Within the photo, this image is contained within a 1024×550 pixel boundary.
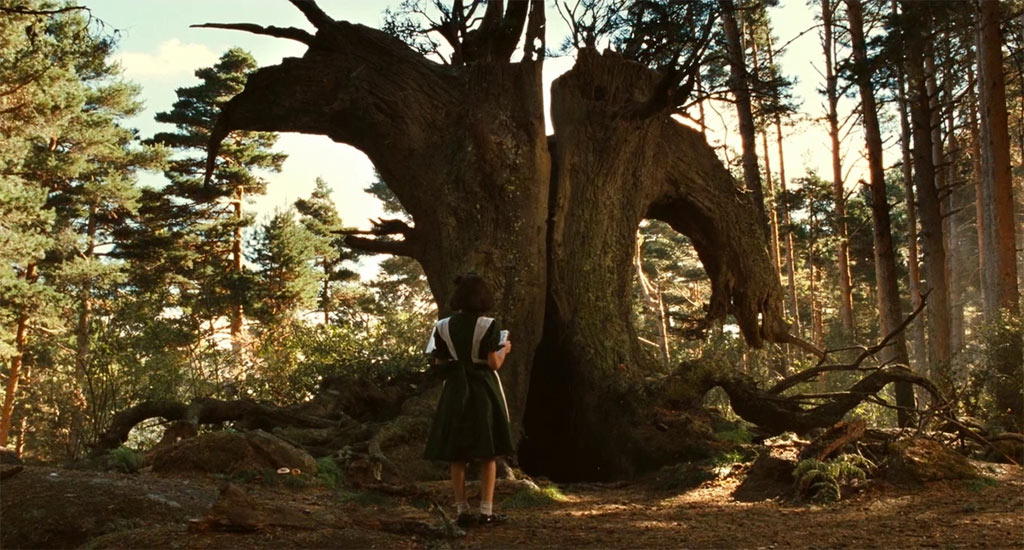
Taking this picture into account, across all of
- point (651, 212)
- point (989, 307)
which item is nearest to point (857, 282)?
point (989, 307)

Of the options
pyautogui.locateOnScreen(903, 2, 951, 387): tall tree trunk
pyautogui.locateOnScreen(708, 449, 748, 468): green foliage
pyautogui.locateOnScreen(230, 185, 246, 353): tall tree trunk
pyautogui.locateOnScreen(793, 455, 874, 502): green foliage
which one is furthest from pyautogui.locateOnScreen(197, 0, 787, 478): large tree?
pyautogui.locateOnScreen(230, 185, 246, 353): tall tree trunk

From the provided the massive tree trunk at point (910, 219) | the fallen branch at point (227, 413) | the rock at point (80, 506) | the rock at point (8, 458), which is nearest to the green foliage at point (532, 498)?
the rock at point (80, 506)

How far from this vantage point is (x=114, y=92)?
29.8 m

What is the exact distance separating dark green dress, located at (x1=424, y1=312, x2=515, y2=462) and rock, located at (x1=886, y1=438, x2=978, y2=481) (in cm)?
344

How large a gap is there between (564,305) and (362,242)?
2.95 m

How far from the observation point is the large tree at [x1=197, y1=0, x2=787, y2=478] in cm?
941

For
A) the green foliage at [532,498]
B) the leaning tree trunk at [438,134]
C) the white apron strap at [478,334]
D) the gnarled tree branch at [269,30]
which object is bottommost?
the green foliage at [532,498]

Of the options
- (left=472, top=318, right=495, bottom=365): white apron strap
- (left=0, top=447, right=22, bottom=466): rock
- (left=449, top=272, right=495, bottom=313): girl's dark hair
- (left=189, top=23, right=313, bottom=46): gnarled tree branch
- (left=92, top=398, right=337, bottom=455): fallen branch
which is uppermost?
(left=189, top=23, right=313, bottom=46): gnarled tree branch

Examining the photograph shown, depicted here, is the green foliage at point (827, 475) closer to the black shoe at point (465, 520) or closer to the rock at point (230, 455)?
the black shoe at point (465, 520)

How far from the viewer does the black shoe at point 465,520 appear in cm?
553

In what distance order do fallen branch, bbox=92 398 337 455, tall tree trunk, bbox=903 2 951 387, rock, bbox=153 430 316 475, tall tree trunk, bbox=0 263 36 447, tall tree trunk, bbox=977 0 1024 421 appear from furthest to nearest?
tall tree trunk, bbox=0 263 36 447 < tall tree trunk, bbox=903 2 951 387 < tall tree trunk, bbox=977 0 1024 421 < fallen branch, bbox=92 398 337 455 < rock, bbox=153 430 316 475

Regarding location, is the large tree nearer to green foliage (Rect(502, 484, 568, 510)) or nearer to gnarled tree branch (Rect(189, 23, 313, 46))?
gnarled tree branch (Rect(189, 23, 313, 46))

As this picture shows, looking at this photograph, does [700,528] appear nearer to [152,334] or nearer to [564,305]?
[564,305]

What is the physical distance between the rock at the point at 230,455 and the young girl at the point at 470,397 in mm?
2190
